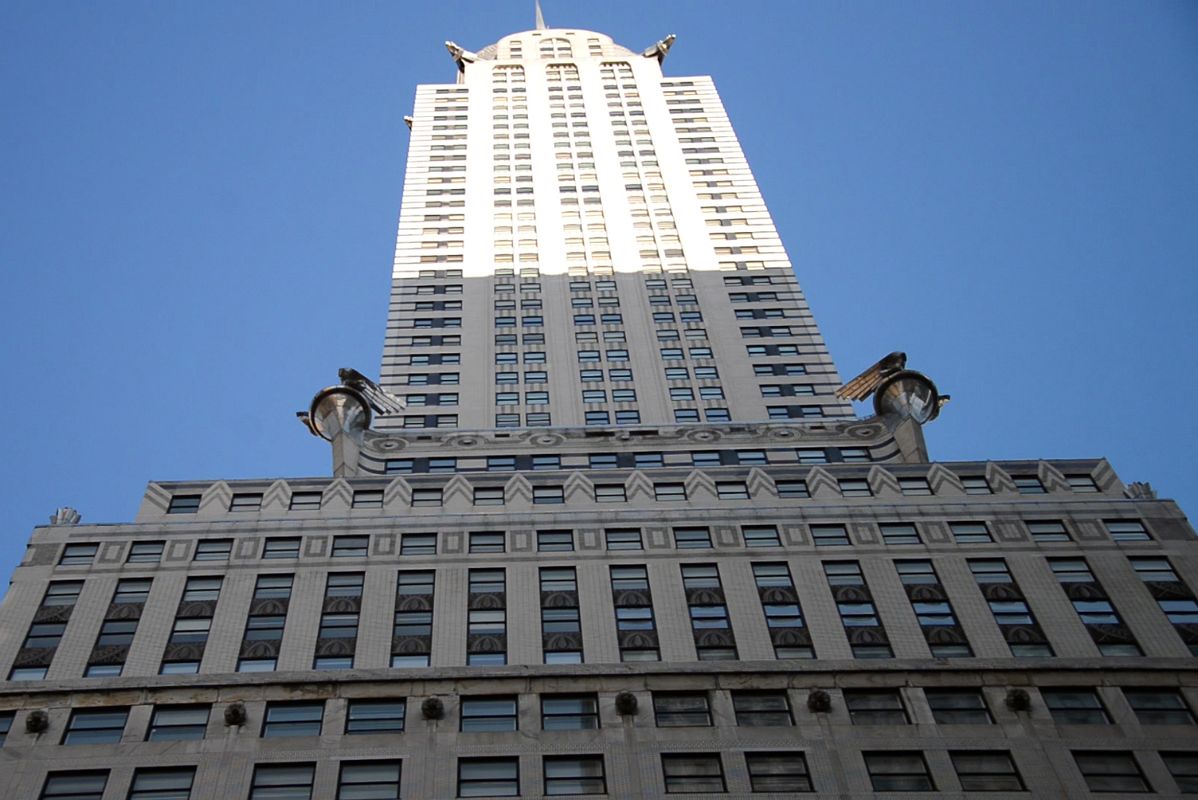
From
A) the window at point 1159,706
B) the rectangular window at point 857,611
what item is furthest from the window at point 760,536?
the window at point 1159,706

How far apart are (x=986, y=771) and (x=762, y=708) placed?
6.69m

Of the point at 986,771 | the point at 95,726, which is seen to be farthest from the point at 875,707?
the point at 95,726

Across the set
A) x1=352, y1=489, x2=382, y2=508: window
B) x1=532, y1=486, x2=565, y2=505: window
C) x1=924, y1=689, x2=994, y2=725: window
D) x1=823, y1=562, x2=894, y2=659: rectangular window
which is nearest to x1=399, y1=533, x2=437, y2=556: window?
x1=352, y1=489, x2=382, y2=508: window

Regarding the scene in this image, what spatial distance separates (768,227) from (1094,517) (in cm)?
4323

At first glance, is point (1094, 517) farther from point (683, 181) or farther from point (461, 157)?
point (461, 157)

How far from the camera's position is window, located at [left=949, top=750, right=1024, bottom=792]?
133 feet

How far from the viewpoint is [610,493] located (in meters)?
55.8

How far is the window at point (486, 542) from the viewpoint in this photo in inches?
2019

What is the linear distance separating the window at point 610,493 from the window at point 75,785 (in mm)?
21293

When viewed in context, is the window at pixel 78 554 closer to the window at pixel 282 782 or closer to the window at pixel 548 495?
the window at pixel 282 782

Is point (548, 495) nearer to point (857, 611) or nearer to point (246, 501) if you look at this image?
point (246, 501)

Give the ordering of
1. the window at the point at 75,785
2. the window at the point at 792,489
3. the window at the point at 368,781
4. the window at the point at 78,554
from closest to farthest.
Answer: the window at the point at 368,781, the window at the point at 75,785, the window at the point at 78,554, the window at the point at 792,489

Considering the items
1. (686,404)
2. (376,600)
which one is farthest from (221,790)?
(686,404)

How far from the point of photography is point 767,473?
56719 mm
